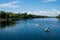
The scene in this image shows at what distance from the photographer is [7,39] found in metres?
17.5

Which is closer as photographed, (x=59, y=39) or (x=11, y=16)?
(x=59, y=39)

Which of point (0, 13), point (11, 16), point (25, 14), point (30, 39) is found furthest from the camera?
point (25, 14)

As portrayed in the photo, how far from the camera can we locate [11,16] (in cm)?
7044

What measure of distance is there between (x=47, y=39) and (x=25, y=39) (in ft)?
8.20

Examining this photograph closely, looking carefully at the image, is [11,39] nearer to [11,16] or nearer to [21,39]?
[21,39]

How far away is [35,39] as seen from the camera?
1736 cm

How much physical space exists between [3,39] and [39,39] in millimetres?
4116

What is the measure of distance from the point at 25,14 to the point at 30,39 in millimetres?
90135

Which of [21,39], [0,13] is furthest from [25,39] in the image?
[0,13]

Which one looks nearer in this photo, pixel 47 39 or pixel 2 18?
pixel 47 39

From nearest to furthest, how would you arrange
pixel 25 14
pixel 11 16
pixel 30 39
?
pixel 30 39 < pixel 11 16 < pixel 25 14

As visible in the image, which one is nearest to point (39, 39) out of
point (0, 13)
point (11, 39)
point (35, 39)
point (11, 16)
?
point (35, 39)

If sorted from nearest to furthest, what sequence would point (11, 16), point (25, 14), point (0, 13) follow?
1. point (0, 13)
2. point (11, 16)
3. point (25, 14)

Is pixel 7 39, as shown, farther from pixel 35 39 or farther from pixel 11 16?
pixel 11 16
